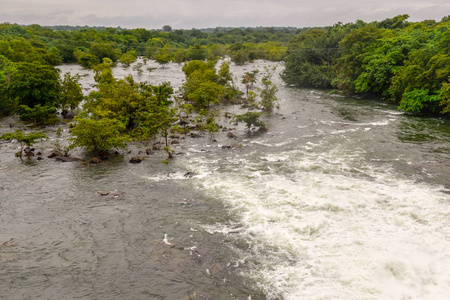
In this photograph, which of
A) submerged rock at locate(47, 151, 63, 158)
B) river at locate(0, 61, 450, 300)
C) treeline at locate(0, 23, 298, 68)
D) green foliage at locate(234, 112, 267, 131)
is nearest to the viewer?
river at locate(0, 61, 450, 300)

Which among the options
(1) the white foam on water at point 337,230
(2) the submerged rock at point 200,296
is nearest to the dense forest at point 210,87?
(1) the white foam on water at point 337,230

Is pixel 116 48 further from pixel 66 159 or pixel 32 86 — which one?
pixel 66 159

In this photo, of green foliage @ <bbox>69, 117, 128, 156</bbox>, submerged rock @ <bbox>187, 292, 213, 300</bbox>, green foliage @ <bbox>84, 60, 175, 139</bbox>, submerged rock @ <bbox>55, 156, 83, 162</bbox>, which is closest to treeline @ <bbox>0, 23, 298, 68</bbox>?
green foliage @ <bbox>84, 60, 175, 139</bbox>

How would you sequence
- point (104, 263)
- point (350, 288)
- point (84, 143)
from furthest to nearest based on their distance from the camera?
1. point (84, 143)
2. point (104, 263)
3. point (350, 288)

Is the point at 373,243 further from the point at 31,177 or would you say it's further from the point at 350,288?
the point at 31,177

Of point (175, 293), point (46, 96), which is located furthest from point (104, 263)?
point (46, 96)

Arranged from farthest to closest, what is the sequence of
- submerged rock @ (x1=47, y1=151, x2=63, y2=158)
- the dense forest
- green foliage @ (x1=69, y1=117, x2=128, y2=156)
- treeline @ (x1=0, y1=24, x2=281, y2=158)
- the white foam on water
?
the dense forest < submerged rock @ (x1=47, y1=151, x2=63, y2=158) < treeline @ (x1=0, y1=24, x2=281, y2=158) < green foliage @ (x1=69, y1=117, x2=128, y2=156) < the white foam on water

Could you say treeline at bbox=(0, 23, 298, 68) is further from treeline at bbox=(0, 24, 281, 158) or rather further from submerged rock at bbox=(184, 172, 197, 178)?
submerged rock at bbox=(184, 172, 197, 178)
